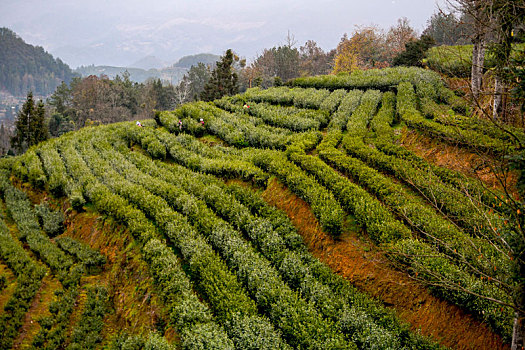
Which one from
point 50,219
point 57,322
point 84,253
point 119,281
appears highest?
point 50,219

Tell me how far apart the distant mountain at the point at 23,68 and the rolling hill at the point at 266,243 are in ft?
693

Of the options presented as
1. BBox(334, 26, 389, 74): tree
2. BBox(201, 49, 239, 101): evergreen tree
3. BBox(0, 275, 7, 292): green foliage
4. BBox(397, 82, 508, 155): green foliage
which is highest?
BBox(334, 26, 389, 74): tree

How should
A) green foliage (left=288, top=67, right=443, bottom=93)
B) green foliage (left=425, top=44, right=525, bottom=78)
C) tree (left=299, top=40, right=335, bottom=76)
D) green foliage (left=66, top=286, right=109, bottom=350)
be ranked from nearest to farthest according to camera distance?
1. green foliage (left=425, top=44, right=525, bottom=78)
2. green foliage (left=66, top=286, right=109, bottom=350)
3. green foliage (left=288, top=67, right=443, bottom=93)
4. tree (left=299, top=40, right=335, bottom=76)

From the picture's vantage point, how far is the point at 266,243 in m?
9.77

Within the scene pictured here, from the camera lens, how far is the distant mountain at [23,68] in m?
178

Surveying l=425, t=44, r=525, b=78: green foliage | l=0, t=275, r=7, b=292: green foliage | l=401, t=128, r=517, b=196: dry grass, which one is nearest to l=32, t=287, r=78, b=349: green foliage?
l=0, t=275, r=7, b=292: green foliage

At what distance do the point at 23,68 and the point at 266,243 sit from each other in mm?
234759

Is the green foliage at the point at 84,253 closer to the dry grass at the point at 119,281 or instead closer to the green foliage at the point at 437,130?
the dry grass at the point at 119,281

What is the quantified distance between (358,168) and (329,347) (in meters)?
6.97

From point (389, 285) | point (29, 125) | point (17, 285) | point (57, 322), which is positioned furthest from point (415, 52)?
point (29, 125)

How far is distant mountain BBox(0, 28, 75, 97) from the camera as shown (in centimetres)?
17775

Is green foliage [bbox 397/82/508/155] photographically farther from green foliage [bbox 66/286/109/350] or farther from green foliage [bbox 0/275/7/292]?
green foliage [bbox 0/275/7/292]

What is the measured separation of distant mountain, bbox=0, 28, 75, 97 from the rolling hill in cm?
21109

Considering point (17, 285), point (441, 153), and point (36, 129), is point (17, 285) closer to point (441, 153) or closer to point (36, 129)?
point (441, 153)
